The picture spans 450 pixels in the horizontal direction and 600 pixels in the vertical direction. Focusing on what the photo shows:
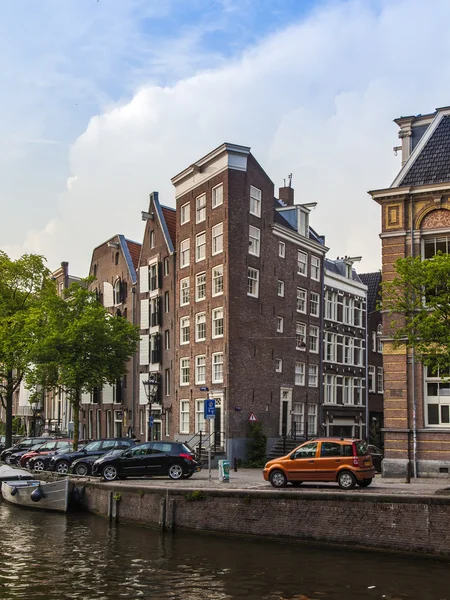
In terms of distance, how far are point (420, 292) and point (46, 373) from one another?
27.2 metres

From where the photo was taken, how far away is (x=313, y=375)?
52.7 meters

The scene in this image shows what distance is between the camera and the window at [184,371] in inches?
1871

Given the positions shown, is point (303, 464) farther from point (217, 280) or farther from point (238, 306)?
point (217, 280)

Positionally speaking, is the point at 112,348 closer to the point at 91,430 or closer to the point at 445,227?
the point at 91,430

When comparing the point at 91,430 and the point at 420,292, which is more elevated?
the point at 420,292

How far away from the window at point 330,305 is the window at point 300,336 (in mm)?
4678

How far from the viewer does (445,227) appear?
1204 inches

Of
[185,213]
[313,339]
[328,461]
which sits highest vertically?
[185,213]

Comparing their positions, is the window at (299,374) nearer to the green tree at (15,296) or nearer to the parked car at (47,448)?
the parked car at (47,448)

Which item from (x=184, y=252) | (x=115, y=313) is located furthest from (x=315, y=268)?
(x=115, y=313)

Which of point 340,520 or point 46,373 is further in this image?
point 46,373

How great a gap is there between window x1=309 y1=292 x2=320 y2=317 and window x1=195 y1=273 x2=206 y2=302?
31.0 ft

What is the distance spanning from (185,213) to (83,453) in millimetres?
18111

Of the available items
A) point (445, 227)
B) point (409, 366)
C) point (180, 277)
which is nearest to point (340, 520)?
point (409, 366)
